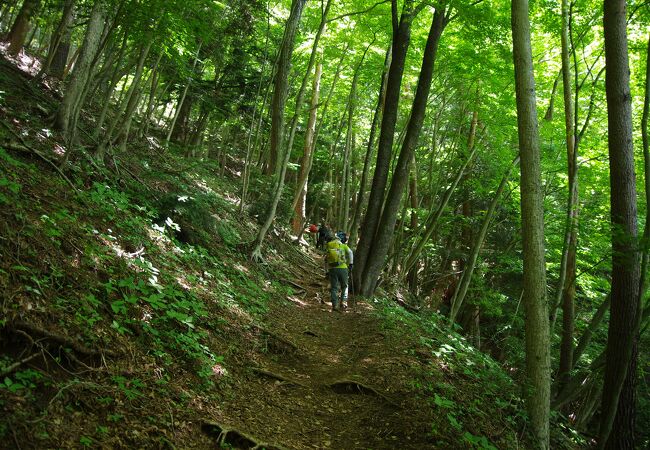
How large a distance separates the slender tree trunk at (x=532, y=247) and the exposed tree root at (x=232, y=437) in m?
2.91

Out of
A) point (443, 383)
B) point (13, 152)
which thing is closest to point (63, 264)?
point (13, 152)

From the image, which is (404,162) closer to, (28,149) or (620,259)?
(620,259)

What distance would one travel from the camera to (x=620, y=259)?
521 centimetres

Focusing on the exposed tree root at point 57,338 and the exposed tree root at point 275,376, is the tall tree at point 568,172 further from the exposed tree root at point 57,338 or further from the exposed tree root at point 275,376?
Result: the exposed tree root at point 57,338

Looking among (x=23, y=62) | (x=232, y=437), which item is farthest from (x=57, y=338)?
(x=23, y=62)

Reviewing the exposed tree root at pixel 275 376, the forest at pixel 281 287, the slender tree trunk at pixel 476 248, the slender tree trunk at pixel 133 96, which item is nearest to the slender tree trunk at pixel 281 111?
the forest at pixel 281 287

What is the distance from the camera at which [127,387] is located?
3342mm

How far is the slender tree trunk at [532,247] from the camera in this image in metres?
4.72

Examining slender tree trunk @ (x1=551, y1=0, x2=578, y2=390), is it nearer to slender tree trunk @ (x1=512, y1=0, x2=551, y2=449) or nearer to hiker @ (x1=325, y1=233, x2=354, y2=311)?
slender tree trunk @ (x1=512, y1=0, x2=551, y2=449)

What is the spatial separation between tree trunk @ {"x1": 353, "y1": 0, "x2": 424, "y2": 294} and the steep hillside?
2.24 metres

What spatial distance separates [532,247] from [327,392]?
9.73ft

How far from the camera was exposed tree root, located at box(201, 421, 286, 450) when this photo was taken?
3.54 m

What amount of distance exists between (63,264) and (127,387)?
1.41 metres

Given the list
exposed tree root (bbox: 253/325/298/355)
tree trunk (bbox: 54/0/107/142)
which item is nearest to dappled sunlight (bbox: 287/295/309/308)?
exposed tree root (bbox: 253/325/298/355)
